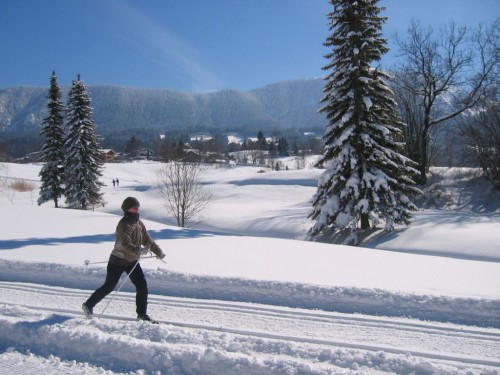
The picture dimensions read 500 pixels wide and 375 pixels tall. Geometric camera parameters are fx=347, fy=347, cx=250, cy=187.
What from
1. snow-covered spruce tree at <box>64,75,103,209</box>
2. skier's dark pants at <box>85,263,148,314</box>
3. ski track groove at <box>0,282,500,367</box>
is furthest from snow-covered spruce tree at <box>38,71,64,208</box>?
skier's dark pants at <box>85,263,148,314</box>

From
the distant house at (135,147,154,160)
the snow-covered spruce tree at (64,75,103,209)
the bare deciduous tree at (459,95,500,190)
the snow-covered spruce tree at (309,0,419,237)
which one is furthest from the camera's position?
the distant house at (135,147,154,160)

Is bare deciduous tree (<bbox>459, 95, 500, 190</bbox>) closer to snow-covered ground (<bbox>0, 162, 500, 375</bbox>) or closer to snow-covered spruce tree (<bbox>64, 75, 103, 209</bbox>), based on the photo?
snow-covered ground (<bbox>0, 162, 500, 375</bbox>)

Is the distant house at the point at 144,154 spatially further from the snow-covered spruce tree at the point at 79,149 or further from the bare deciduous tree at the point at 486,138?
the bare deciduous tree at the point at 486,138

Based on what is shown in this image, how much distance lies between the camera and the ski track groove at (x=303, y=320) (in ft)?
13.6

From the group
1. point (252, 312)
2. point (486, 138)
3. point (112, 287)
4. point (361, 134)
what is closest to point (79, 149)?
point (361, 134)

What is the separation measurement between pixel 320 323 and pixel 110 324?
2.86 meters

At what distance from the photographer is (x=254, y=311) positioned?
532 cm

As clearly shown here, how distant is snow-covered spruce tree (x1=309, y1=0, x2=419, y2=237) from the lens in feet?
46.0

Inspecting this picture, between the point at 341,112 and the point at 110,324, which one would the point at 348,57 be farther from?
the point at 110,324

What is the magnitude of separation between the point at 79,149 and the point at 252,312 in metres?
30.0

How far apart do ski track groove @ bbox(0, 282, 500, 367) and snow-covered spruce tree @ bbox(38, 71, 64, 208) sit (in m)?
29.6

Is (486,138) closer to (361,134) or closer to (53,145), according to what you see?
(361,134)

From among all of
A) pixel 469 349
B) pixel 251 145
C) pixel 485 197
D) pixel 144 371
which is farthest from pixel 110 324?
pixel 251 145

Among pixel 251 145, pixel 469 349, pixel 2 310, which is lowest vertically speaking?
pixel 469 349
